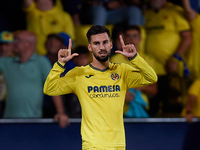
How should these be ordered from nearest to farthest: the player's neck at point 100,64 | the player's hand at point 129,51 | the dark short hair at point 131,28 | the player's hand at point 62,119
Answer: the player's hand at point 129,51 < the player's neck at point 100,64 < the player's hand at point 62,119 < the dark short hair at point 131,28

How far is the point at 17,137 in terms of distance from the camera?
16.2 feet

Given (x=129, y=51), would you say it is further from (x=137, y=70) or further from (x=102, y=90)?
(x=102, y=90)

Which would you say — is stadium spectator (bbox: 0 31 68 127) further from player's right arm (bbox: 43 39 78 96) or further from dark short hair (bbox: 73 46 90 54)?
player's right arm (bbox: 43 39 78 96)

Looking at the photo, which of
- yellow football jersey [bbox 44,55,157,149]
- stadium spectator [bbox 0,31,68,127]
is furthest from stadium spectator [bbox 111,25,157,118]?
yellow football jersey [bbox 44,55,157,149]

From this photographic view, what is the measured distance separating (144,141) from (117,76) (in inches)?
84.7

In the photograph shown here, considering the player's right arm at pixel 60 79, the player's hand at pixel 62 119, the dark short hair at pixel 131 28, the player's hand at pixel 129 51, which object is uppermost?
the dark short hair at pixel 131 28

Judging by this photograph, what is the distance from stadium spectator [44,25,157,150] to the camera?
9.98ft

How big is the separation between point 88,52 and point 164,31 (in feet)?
4.69

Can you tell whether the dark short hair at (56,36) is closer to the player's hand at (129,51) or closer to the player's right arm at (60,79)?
the player's right arm at (60,79)

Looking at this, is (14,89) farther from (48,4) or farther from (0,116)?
(48,4)

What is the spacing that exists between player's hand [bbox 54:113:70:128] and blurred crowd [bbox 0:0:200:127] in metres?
0.01

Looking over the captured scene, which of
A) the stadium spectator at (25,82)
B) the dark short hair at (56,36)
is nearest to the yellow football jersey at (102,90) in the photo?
the stadium spectator at (25,82)

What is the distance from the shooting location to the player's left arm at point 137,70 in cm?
302

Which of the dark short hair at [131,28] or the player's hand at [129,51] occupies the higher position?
the dark short hair at [131,28]
